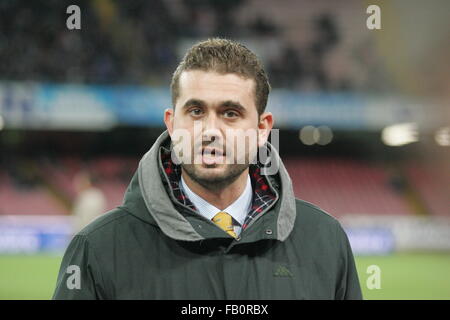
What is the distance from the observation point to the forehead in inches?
77.0

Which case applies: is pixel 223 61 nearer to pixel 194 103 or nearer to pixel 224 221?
pixel 194 103

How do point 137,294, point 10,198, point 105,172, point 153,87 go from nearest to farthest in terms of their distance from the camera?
point 137,294 → point 153,87 → point 10,198 → point 105,172

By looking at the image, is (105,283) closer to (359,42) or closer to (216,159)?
(216,159)

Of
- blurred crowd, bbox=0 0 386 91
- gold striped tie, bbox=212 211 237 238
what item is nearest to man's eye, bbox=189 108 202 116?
gold striped tie, bbox=212 211 237 238

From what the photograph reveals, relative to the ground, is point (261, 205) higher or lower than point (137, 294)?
higher

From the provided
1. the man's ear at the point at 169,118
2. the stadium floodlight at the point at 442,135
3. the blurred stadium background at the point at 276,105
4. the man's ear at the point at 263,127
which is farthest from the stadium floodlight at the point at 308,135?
the man's ear at the point at 169,118

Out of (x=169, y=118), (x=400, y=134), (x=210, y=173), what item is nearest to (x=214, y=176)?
(x=210, y=173)

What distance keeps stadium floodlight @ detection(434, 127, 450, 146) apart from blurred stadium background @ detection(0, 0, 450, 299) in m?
0.08

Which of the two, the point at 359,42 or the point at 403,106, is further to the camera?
the point at 359,42

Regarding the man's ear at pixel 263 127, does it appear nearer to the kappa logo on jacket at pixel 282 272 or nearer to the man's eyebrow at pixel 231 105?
the man's eyebrow at pixel 231 105

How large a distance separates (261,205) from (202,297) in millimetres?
427
